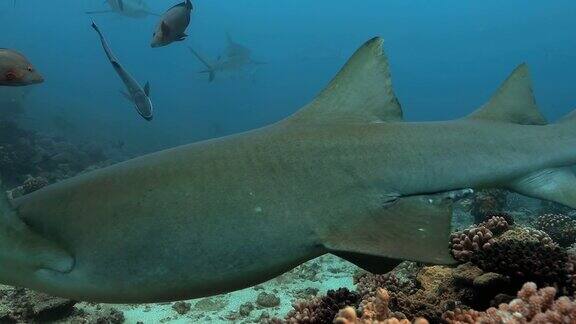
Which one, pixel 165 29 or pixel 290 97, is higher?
pixel 290 97

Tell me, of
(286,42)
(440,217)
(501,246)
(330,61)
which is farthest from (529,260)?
(286,42)

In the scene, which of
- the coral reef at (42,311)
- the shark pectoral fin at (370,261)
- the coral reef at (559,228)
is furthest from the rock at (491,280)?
the coral reef at (559,228)

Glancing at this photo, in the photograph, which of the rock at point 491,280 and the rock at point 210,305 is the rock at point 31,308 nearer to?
the rock at point 210,305

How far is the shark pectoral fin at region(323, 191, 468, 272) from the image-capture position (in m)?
2.47

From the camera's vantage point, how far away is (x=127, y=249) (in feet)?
8.01

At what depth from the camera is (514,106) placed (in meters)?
3.68

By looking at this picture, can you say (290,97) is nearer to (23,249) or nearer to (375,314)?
(375,314)

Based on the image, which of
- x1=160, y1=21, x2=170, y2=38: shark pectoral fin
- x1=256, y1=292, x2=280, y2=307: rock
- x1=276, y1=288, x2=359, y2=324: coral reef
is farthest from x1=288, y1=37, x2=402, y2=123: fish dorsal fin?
x1=160, y1=21, x2=170, y2=38: shark pectoral fin

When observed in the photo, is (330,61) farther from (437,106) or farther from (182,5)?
(182,5)

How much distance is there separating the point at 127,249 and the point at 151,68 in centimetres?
17418

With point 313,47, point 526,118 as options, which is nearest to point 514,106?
point 526,118

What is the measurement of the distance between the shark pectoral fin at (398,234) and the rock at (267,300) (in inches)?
162

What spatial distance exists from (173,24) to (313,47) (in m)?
154

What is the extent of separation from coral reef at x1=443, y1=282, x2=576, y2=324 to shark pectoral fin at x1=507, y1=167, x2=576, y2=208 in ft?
2.65
